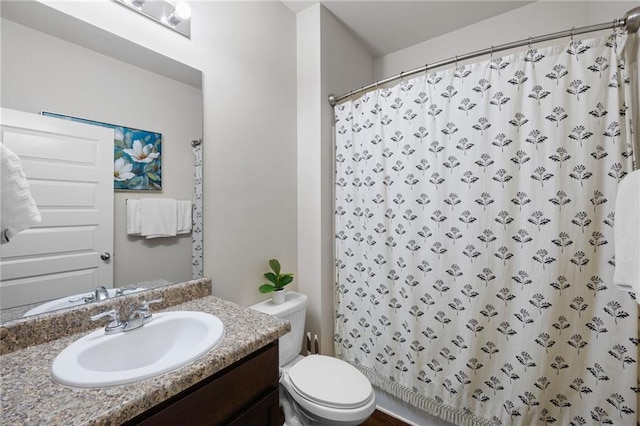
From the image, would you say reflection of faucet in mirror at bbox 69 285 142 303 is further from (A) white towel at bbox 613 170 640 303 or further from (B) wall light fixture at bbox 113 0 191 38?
(A) white towel at bbox 613 170 640 303

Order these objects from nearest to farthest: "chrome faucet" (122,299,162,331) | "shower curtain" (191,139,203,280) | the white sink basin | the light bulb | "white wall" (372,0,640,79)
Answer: the white sink basin → "chrome faucet" (122,299,162,331) → the light bulb → "shower curtain" (191,139,203,280) → "white wall" (372,0,640,79)

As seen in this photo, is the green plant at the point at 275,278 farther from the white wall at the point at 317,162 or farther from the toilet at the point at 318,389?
the white wall at the point at 317,162

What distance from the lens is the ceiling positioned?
1749mm

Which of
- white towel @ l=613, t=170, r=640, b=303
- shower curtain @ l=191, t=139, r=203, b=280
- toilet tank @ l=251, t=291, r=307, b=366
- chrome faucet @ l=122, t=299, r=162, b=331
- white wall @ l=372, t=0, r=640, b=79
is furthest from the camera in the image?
white wall @ l=372, t=0, r=640, b=79

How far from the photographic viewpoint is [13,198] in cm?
74

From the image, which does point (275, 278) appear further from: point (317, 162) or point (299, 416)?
point (317, 162)

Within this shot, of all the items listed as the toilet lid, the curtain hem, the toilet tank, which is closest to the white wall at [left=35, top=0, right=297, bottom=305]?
the toilet tank

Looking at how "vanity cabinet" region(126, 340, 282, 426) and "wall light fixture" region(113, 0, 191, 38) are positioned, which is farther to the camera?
"wall light fixture" region(113, 0, 191, 38)

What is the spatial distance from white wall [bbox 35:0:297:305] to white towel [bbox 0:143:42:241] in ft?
2.13

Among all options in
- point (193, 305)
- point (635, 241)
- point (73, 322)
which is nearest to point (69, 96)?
point (73, 322)

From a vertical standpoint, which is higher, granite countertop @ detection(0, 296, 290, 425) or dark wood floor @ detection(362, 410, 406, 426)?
granite countertop @ detection(0, 296, 290, 425)

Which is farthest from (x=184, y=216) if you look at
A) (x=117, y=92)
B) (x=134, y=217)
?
(x=117, y=92)

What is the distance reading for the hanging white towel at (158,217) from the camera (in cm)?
115

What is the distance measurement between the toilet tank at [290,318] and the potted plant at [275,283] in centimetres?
4
